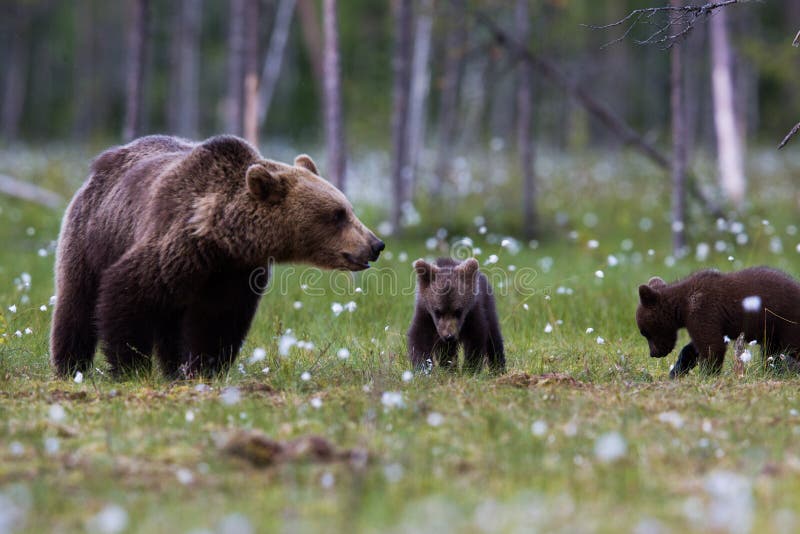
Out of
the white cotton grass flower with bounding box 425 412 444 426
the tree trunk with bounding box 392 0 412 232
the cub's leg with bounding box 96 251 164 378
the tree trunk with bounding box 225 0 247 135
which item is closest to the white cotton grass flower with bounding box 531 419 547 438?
the white cotton grass flower with bounding box 425 412 444 426

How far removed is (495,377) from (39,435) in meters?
3.10

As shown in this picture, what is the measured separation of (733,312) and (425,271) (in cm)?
231

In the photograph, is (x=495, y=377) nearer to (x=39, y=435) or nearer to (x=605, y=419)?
(x=605, y=419)

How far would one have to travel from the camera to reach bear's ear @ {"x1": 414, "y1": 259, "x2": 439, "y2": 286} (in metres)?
7.46

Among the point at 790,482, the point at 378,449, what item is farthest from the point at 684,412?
the point at 378,449

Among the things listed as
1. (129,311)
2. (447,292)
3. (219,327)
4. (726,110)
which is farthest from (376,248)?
(726,110)

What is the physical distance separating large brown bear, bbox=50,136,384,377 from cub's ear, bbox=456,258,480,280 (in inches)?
30.7

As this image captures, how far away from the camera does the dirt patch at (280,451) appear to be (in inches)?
172

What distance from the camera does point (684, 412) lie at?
5.48 metres

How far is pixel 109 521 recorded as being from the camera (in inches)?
122

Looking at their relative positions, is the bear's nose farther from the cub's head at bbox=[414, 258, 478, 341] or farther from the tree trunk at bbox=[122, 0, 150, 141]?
the tree trunk at bbox=[122, 0, 150, 141]

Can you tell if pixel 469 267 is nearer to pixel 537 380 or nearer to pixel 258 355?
pixel 537 380

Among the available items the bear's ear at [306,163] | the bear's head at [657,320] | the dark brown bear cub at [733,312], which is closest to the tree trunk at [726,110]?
the bear's head at [657,320]

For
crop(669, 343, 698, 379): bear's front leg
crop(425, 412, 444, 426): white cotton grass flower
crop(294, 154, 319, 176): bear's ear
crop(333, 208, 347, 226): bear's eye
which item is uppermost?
crop(294, 154, 319, 176): bear's ear
